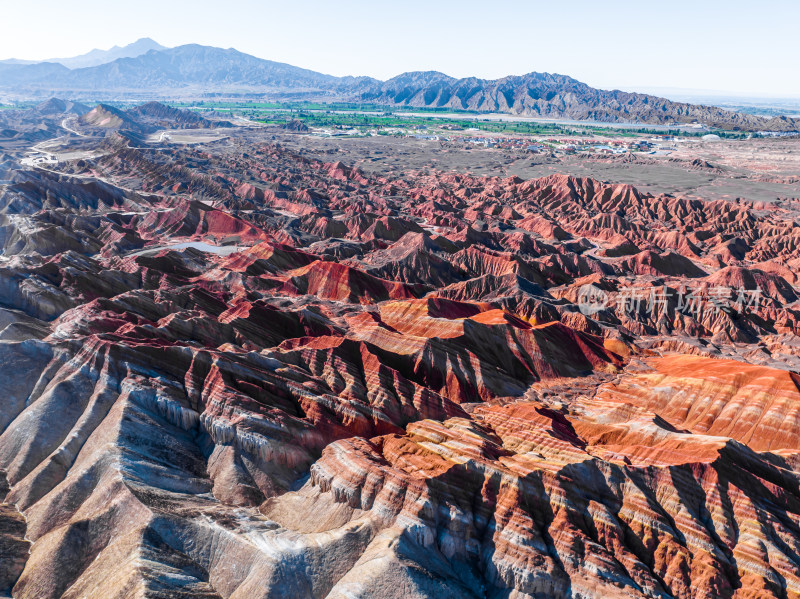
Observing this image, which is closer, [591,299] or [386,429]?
[386,429]

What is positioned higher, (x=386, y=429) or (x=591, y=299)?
(x=386, y=429)

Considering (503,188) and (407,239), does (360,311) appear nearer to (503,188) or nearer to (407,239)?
(407,239)

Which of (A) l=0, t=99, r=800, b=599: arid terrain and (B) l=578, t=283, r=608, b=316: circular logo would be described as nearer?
(A) l=0, t=99, r=800, b=599: arid terrain

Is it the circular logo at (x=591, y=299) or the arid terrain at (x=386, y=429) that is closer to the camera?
the arid terrain at (x=386, y=429)

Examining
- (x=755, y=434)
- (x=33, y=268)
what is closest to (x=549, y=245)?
(x=755, y=434)
